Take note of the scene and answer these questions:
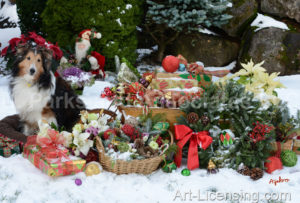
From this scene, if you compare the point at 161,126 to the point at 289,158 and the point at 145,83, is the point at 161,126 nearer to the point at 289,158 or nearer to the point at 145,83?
the point at 145,83

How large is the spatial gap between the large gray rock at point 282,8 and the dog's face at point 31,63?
229 inches

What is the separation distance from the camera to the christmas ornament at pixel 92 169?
2.47 meters

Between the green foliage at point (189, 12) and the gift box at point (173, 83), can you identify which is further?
the green foliage at point (189, 12)

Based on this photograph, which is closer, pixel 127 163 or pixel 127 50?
pixel 127 163

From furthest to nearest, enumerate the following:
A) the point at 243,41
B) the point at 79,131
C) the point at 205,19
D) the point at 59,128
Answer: the point at 243,41 → the point at 205,19 → the point at 59,128 → the point at 79,131

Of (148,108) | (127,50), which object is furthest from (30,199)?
(127,50)

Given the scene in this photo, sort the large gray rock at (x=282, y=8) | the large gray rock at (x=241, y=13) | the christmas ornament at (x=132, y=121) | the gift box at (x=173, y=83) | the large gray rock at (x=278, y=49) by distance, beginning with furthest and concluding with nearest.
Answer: the large gray rock at (x=241, y=13) → the large gray rock at (x=282, y=8) → the large gray rock at (x=278, y=49) → the gift box at (x=173, y=83) → the christmas ornament at (x=132, y=121)

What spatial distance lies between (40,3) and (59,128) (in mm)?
5007

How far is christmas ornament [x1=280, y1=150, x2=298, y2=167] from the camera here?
267 centimetres

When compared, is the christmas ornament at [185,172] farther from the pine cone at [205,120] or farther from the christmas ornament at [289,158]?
the christmas ornament at [289,158]

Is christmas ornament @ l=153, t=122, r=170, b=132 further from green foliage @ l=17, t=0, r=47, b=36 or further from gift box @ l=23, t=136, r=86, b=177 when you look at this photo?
green foliage @ l=17, t=0, r=47, b=36

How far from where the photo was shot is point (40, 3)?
693cm

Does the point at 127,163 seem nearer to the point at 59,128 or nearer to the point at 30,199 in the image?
the point at 30,199

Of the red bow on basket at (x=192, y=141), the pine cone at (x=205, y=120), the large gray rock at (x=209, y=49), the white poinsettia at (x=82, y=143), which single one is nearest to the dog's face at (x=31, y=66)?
the white poinsettia at (x=82, y=143)
